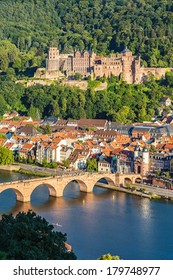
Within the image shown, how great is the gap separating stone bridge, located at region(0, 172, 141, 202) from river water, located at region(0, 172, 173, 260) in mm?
270

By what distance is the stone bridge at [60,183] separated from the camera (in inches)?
772

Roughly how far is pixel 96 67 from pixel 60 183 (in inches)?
698

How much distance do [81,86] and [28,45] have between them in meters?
15.1

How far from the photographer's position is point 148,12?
48.2 m

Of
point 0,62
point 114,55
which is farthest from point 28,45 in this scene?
point 114,55

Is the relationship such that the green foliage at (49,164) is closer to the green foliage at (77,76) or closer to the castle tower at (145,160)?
the castle tower at (145,160)

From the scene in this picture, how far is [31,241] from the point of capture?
11234 millimetres

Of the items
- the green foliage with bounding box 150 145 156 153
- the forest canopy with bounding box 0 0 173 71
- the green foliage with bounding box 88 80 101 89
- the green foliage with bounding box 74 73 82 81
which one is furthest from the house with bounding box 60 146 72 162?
the forest canopy with bounding box 0 0 173 71

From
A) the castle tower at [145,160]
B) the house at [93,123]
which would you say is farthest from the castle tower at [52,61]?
the castle tower at [145,160]

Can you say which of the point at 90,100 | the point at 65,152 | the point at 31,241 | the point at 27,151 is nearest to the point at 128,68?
the point at 90,100

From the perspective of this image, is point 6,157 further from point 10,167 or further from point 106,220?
point 106,220

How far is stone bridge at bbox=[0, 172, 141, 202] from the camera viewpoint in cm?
1961

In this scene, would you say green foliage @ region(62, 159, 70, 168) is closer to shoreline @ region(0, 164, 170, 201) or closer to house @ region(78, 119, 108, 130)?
shoreline @ region(0, 164, 170, 201)

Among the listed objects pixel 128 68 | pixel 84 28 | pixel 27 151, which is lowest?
pixel 27 151
